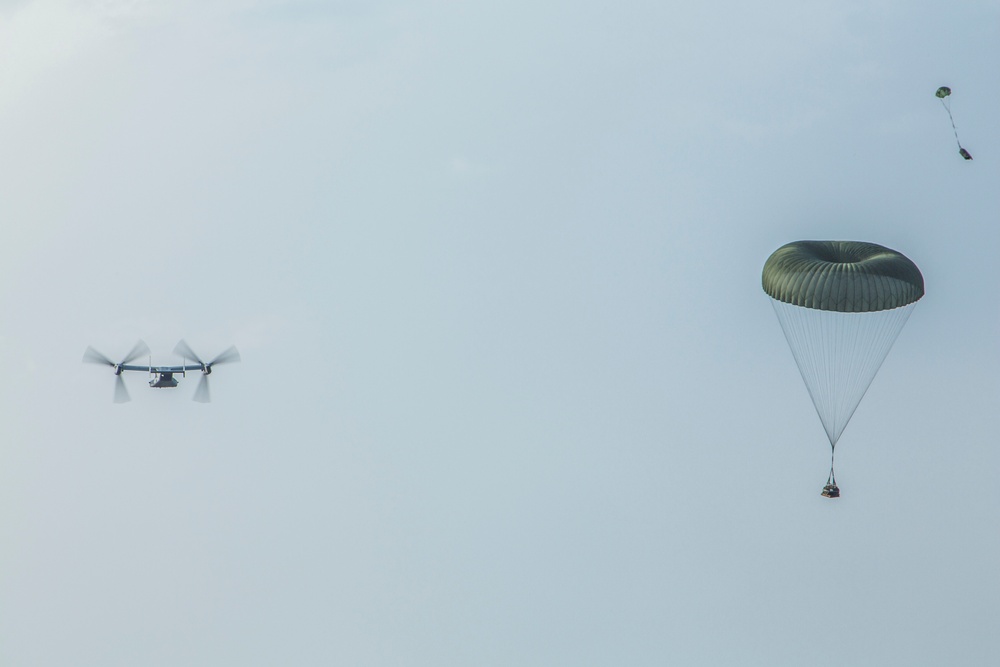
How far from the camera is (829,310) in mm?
53281

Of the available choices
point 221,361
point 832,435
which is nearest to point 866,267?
point 832,435

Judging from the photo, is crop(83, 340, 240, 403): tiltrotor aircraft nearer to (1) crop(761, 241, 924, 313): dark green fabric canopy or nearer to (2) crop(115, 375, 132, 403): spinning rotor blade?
(2) crop(115, 375, 132, 403): spinning rotor blade

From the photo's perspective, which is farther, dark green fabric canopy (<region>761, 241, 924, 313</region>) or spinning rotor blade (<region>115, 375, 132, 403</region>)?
spinning rotor blade (<region>115, 375, 132, 403</region>)

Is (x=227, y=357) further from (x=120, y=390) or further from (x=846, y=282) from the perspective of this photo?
(x=846, y=282)

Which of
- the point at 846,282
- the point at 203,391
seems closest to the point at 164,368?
the point at 203,391

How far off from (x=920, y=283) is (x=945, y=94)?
352 inches

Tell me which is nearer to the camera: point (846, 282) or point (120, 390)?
point (846, 282)

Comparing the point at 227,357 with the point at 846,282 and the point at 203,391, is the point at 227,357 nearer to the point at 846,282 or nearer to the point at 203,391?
the point at 203,391

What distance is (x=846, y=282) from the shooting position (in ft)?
175

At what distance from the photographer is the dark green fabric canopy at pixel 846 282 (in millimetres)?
53312

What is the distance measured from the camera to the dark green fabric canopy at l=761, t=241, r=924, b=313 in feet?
175

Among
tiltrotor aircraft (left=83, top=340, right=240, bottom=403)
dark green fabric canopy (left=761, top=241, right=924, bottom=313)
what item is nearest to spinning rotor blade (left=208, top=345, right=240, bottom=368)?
tiltrotor aircraft (left=83, top=340, right=240, bottom=403)

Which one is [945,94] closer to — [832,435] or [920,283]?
[920,283]

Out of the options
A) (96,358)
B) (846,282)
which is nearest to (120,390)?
(96,358)
